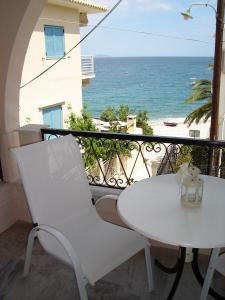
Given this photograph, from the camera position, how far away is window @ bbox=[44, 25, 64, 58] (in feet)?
33.1

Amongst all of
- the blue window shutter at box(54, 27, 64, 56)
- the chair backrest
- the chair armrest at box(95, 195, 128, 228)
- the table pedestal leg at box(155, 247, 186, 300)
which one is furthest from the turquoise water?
the table pedestal leg at box(155, 247, 186, 300)

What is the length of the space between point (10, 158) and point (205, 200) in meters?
1.84

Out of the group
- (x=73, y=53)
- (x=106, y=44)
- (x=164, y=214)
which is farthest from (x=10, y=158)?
(x=106, y=44)

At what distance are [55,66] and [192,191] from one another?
10108mm

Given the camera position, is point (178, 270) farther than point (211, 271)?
Yes

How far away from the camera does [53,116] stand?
10.9m

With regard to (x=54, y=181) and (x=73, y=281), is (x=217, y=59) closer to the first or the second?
(x=54, y=181)

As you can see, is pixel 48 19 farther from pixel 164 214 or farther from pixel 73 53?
pixel 164 214

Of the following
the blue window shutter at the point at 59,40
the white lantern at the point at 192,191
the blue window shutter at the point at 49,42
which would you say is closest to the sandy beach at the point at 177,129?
the blue window shutter at the point at 59,40

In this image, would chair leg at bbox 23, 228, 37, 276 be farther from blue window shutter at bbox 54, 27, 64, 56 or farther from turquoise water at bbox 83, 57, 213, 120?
turquoise water at bbox 83, 57, 213, 120

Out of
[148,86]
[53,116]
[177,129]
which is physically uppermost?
[148,86]

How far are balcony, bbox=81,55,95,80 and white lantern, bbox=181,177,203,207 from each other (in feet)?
36.1

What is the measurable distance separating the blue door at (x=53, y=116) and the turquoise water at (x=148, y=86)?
20.8 m

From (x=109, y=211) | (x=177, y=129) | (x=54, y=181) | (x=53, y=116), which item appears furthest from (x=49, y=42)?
(x=177, y=129)
